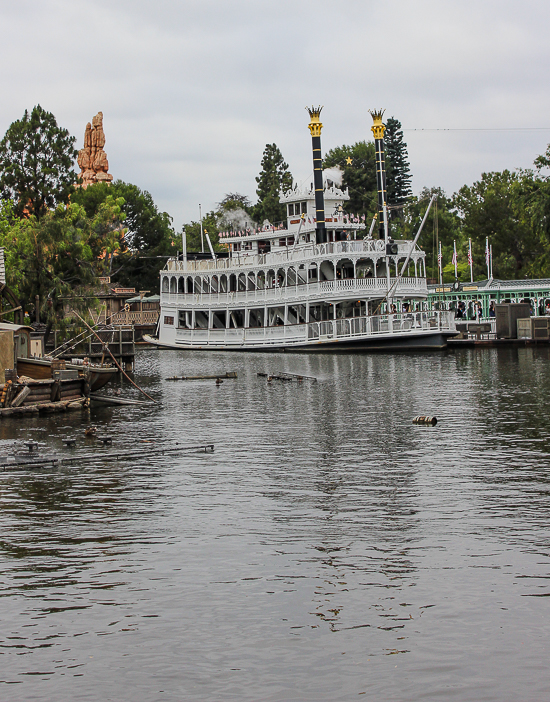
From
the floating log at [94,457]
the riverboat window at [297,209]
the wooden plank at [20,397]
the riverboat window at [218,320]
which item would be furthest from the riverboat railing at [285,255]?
the floating log at [94,457]

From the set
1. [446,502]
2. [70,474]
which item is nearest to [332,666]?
[446,502]

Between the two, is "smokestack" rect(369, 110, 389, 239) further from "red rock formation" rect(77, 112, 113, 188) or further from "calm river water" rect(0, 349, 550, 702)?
"red rock formation" rect(77, 112, 113, 188)

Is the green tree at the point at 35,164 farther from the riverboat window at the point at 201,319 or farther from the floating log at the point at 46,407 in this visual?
the floating log at the point at 46,407

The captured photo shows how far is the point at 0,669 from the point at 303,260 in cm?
5208

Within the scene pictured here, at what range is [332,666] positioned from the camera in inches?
336

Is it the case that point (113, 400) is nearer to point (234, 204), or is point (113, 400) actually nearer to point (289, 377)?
point (289, 377)

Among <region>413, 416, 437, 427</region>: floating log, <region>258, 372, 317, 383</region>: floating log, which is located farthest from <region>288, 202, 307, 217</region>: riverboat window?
<region>413, 416, 437, 427</region>: floating log

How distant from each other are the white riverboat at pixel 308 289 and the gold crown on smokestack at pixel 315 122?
8cm

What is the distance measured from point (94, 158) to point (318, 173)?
277 ft

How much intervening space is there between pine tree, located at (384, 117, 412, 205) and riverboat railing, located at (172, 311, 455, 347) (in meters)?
43.3

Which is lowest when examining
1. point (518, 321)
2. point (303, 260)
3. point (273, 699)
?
point (273, 699)

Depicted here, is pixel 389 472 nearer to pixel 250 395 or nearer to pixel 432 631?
pixel 432 631

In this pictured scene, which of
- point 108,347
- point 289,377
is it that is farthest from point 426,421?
point 108,347

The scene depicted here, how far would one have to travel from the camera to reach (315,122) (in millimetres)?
62562
